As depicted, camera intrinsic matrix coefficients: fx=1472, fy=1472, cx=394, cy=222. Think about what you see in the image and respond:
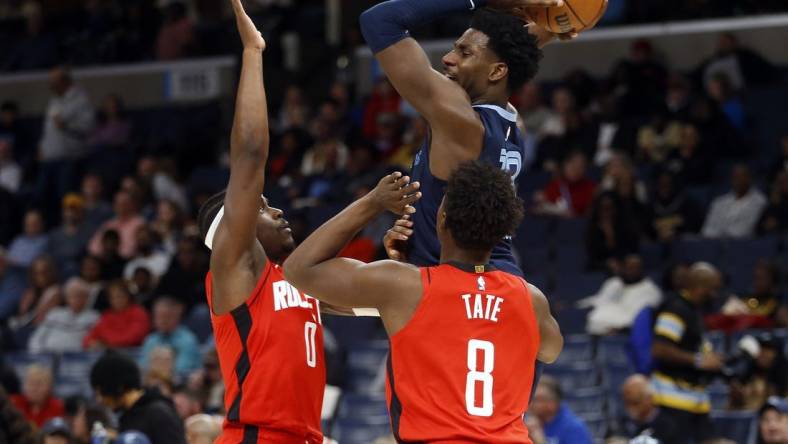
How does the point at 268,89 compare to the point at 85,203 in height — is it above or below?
above

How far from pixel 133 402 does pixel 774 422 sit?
383 cm

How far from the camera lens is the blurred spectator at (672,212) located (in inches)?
488

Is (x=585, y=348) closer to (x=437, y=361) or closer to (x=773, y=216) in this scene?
(x=773, y=216)

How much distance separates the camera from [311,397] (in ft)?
17.4

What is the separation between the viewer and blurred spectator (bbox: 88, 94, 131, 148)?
17.0 metres

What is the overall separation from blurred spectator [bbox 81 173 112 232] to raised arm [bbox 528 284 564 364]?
10.9m

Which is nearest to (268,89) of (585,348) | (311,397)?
(585,348)

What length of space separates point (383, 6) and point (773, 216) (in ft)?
25.1

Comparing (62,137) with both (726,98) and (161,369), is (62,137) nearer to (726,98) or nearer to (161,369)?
(161,369)

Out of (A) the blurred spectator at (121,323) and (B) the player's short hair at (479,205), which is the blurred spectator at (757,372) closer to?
(A) the blurred spectator at (121,323)

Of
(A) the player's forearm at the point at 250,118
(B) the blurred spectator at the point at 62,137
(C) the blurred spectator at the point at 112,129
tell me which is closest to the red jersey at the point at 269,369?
(A) the player's forearm at the point at 250,118

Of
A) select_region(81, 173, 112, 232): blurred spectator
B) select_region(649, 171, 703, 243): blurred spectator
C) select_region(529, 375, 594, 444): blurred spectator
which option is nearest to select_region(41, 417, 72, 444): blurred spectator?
select_region(529, 375, 594, 444): blurred spectator

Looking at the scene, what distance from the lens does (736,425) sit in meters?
9.72

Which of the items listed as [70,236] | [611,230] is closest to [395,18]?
[611,230]
